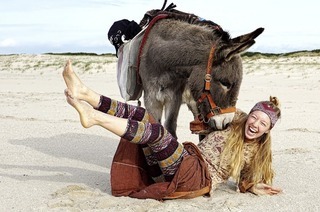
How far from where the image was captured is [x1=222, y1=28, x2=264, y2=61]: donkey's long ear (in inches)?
220

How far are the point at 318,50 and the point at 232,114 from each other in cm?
4378

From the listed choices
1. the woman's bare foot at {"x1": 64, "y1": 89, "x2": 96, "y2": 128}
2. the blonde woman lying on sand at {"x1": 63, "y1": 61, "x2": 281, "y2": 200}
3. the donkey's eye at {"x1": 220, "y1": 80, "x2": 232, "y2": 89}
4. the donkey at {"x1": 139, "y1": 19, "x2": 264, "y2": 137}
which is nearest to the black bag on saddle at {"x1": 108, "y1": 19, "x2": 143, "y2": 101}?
the donkey at {"x1": 139, "y1": 19, "x2": 264, "y2": 137}

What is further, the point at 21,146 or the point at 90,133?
the point at 90,133

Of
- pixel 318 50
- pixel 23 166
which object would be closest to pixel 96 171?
pixel 23 166

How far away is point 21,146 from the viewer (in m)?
7.90

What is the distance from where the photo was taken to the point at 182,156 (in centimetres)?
514

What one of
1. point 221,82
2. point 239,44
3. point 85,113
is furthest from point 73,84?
point 239,44

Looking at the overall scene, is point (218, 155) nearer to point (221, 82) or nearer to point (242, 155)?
point (242, 155)

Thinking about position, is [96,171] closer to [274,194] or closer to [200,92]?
[200,92]

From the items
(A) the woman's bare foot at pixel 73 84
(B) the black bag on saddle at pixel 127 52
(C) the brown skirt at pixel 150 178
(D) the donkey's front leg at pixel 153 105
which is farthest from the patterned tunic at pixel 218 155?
(B) the black bag on saddle at pixel 127 52

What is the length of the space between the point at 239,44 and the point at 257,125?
101cm

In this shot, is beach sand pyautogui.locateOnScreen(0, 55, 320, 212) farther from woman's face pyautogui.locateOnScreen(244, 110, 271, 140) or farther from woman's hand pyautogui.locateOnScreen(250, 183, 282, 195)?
woman's face pyautogui.locateOnScreen(244, 110, 271, 140)

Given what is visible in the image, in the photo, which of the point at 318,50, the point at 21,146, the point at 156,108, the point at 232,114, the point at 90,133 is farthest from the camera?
the point at 318,50

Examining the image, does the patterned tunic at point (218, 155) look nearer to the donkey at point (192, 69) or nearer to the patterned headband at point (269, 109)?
the donkey at point (192, 69)
